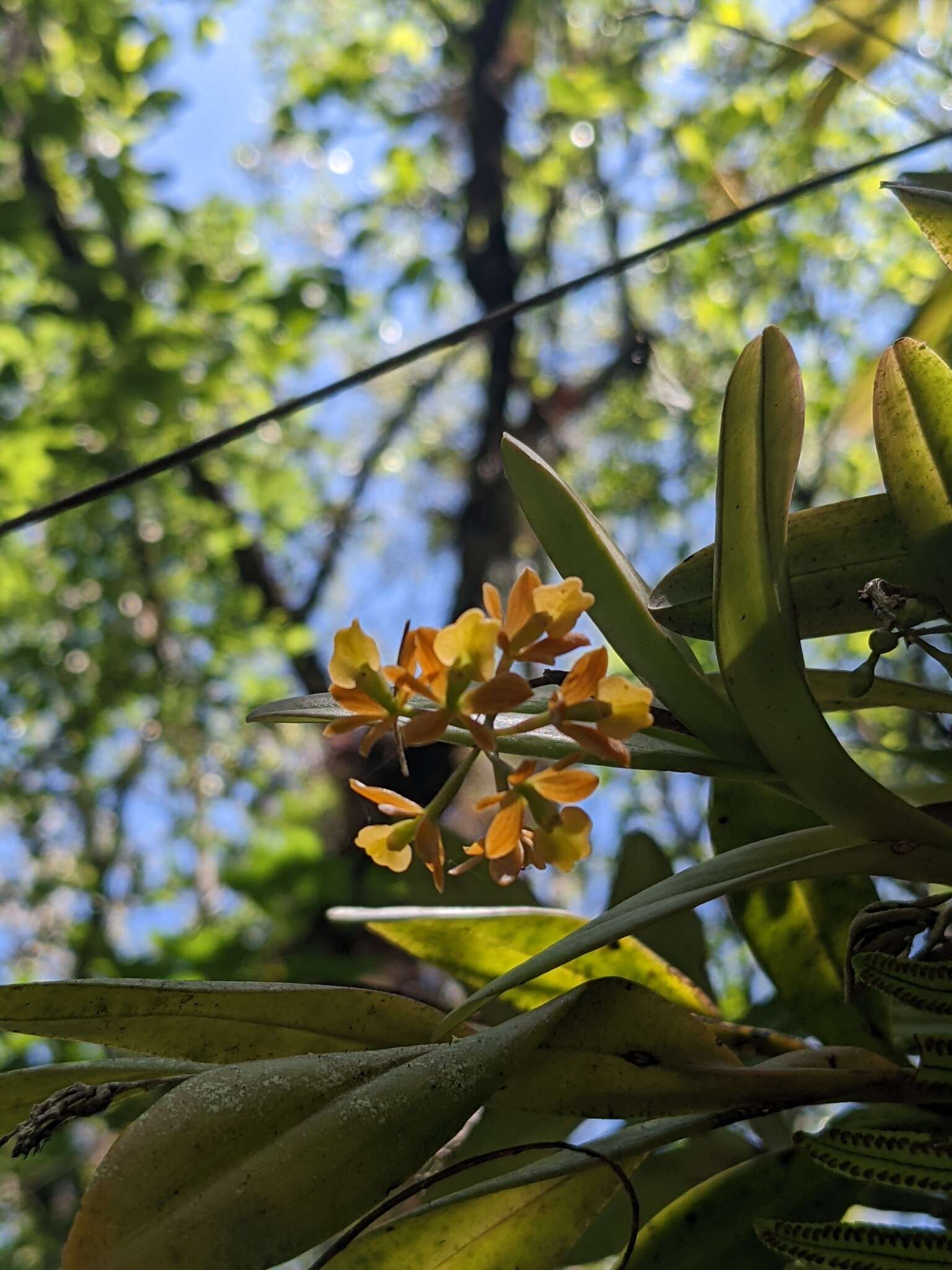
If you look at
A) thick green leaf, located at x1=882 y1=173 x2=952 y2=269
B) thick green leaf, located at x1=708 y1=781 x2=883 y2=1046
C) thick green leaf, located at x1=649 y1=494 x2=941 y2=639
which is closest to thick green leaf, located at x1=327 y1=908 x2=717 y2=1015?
thick green leaf, located at x1=708 y1=781 x2=883 y2=1046

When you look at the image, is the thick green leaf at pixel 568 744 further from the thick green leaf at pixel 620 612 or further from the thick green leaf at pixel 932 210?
the thick green leaf at pixel 932 210

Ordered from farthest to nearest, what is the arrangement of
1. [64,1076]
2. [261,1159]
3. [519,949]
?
[519,949] < [64,1076] < [261,1159]

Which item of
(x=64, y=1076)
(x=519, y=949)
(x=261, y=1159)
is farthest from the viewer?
(x=519, y=949)

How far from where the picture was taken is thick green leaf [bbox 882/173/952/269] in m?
0.38

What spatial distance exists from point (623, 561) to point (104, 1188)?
260 millimetres

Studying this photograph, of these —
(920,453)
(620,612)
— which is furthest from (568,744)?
(920,453)

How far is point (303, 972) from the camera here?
125cm

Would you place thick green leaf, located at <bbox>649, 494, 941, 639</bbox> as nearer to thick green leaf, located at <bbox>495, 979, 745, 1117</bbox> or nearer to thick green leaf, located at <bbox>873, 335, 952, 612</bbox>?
thick green leaf, located at <bbox>873, 335, 952, 612</bbox>

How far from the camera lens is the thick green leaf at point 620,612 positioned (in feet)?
1.16

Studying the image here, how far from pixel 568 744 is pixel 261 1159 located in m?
0.17

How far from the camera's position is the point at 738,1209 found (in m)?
0.39

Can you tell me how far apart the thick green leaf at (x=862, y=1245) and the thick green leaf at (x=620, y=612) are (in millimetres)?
143

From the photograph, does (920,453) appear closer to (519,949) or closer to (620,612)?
(620,612)

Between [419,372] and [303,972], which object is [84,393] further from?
[419,372]
